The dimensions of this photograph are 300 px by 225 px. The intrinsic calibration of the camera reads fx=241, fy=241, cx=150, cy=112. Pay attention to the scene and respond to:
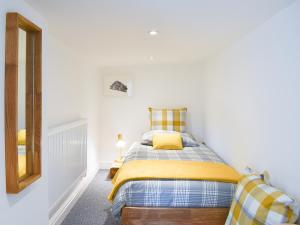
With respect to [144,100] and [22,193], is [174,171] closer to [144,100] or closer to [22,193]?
[22,193]

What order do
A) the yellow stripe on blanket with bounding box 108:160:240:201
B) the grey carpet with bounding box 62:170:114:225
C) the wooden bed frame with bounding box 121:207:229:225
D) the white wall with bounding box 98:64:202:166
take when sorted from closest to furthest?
the wooden bed frame with bounding box 121:207:229:225 → the yellow stripe on blanket with bounding box 108:160:240:201 → the grey carpet with bounding box 62:170:114:225 → the white wall with bounding box 98:64:202:166

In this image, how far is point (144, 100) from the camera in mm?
4441

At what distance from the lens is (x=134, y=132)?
4.50 m

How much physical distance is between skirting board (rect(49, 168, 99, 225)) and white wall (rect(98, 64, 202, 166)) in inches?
37.5

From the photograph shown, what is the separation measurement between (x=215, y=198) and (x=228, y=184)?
176 millimetres

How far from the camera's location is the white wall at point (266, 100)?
1.57 metres

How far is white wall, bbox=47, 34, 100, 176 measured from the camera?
2473 mm

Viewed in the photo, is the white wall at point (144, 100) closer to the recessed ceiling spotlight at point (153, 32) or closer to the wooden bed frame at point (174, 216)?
the recessed ceiling spotlight at point (153, 32)

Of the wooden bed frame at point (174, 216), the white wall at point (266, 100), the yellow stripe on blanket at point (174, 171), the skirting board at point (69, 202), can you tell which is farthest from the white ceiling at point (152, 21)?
the skirting board at point (69, 202)

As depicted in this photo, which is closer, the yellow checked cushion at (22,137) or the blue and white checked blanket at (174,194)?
the yellow checked cushion at (22,137)

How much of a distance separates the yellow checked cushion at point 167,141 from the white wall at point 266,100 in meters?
0.64

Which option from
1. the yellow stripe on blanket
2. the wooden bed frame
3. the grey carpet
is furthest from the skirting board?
the wooden bed frame

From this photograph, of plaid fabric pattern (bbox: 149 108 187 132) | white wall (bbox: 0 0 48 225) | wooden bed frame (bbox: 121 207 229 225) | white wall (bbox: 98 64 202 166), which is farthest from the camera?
white wall (bbox: 98 64 202 166)

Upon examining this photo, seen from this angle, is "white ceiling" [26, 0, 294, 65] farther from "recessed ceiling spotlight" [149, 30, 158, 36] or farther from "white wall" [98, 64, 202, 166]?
"white wall" [98, 64, 202, 166]
